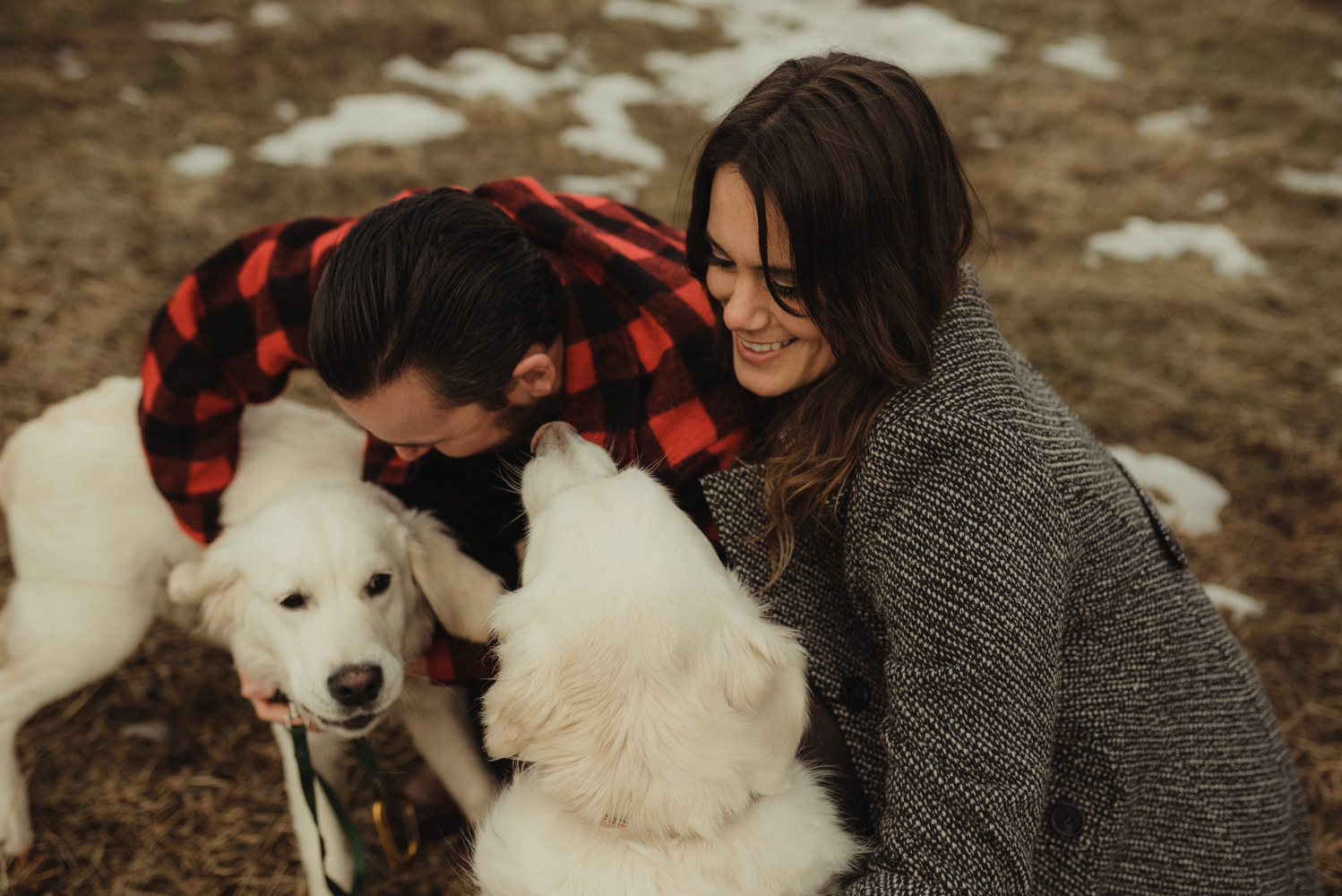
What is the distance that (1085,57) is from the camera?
24.5 ft

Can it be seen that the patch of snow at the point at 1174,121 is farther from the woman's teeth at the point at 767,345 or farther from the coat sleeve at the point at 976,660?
the coat sleeve at the point at 976,660

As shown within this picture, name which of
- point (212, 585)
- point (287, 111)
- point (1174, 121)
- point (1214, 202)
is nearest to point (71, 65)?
point (287, 111)

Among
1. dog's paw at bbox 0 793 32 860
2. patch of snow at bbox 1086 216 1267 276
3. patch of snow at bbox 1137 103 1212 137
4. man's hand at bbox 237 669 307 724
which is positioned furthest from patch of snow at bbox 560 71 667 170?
dog's paw at bbox 0 793 32 860

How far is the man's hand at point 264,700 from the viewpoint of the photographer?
2.06 meters

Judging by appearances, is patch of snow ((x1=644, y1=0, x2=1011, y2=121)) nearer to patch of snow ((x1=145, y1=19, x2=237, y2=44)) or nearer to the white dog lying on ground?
patch of snow ((x1=145, y1=19, x2=237, y2=44))

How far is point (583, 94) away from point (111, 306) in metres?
3.70

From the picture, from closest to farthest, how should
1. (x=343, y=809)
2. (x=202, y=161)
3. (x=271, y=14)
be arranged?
(x=343, y=809)
(x=202, y=161)
(x=271, y=14)

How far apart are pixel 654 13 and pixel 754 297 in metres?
7.09

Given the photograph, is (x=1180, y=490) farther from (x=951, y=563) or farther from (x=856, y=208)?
(x=856, y=208)

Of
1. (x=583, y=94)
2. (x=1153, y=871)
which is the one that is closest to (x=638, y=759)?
(x=1153, y=871)

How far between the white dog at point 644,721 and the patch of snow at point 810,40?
5501 millimetres

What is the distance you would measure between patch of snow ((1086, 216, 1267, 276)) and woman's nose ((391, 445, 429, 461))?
4313mm

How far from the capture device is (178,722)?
101 inches

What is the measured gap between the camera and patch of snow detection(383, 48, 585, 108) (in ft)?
19.4
